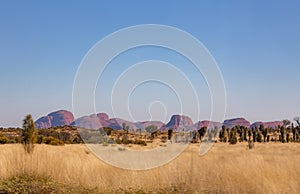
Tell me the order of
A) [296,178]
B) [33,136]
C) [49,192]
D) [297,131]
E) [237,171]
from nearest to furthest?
[49,192], [296,178], [237,171], [33,136], [297,131]

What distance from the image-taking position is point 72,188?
8.73 meters

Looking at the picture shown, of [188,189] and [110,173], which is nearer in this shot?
[188,189]

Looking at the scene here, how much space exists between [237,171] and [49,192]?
15.8ft

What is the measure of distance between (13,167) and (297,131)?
47.9 m

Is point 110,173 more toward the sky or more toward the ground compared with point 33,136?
more toward the ground

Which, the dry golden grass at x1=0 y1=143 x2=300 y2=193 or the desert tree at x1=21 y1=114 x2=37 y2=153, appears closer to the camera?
the dry golden grass at x1=0 y1=143 x2=300 y2=193

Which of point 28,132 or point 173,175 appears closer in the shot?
point 173,175

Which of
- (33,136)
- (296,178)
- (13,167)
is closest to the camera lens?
(296,178)

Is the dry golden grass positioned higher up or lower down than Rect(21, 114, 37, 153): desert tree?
lower down

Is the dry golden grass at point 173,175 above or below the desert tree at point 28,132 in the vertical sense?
below

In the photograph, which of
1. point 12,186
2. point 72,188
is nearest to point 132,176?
point 72,188

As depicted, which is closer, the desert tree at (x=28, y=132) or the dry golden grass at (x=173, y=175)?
the dry golden grass at (x=173, y=175)

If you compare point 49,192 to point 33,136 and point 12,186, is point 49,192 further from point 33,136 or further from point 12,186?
point 33,136

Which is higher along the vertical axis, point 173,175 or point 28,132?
point 28,132
